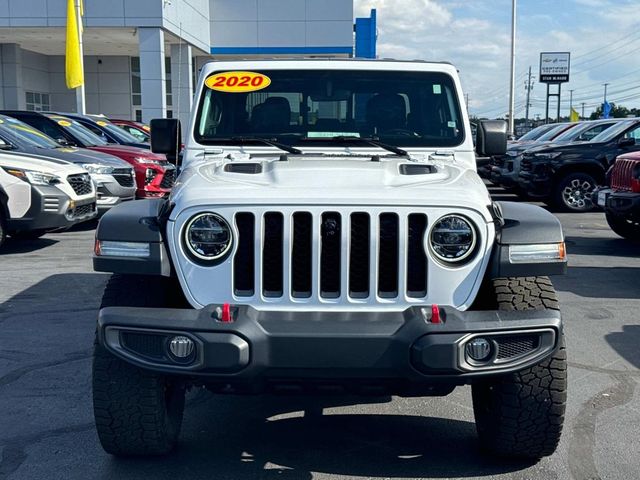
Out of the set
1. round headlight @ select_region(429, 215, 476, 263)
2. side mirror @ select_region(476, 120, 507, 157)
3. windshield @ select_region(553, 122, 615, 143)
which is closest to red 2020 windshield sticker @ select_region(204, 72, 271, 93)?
side mirror @ select_region(476, 120, 507, 157)

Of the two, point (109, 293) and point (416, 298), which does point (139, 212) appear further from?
point (416, 298)

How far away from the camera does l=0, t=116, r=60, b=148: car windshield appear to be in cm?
1110

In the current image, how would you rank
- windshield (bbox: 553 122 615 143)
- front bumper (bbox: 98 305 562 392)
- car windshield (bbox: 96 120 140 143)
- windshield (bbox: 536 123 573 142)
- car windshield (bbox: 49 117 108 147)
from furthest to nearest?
windshield (bbox: 536 123 573 142), windshield (bbox: 553 122 615 143), car windshield (bbox: 96 120 140 143), car windshield (bbox: 49 117 108 147), front bumper (bbox: 98 305 562 392)

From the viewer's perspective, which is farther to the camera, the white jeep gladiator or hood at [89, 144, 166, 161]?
hood at [89, 144, 166, 161]

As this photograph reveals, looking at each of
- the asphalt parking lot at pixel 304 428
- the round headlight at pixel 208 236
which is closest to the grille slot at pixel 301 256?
the round headlight at pixel 208 236

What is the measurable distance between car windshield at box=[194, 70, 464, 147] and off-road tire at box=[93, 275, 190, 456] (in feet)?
4.76

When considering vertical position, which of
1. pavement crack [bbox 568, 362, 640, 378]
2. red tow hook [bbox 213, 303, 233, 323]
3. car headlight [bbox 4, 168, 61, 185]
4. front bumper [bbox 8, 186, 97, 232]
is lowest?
pavement crack [bbox 568, 362, 640, 378]

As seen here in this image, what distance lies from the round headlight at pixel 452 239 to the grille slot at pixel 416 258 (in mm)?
48

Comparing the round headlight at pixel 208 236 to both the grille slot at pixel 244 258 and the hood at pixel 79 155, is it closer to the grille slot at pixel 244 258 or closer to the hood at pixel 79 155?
the grille slot at pixel 244 258

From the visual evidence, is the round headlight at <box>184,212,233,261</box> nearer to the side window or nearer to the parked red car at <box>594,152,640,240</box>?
the parked red car at <box>594,152,640,240</box>

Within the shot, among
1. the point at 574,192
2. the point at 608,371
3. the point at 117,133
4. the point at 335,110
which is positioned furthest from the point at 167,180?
the point at 608,371

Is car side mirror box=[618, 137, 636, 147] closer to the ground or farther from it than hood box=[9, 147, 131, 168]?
farther from it

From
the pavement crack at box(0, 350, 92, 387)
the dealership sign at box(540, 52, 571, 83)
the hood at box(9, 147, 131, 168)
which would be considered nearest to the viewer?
the pavement crack at box(0, 350, 92, 387)

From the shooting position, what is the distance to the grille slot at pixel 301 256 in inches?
135
